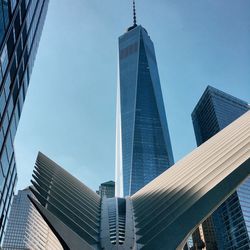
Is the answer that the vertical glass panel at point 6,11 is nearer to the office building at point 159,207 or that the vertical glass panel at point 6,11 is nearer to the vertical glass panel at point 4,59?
the vertical glass panel at point 4,59

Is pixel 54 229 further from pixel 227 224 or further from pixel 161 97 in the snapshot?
pixel 161 97

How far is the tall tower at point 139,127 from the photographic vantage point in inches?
6235

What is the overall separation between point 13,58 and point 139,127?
14790 centimetres

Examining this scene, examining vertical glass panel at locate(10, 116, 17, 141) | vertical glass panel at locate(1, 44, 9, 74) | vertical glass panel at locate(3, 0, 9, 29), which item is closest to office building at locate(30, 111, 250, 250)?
vertical glass panel at locate(10, 116, 17, 141)

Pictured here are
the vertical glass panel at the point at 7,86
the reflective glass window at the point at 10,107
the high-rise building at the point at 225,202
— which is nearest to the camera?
the vertical glass panel at the point at 7,86

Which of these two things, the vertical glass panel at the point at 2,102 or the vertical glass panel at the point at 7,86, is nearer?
the vertical glass panel at the point at 2,102

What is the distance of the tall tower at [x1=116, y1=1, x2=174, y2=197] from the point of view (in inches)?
6235

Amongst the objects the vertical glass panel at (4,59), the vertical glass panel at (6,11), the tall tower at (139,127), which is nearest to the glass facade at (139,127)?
the tall tower at (139,127)

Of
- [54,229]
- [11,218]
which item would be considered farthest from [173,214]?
[11,218]

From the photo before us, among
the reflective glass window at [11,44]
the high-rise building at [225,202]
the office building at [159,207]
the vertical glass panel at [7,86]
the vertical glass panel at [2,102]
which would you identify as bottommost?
the office building at [159,207]

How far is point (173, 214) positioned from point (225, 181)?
4.49 metres

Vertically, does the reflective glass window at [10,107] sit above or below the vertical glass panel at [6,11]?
below

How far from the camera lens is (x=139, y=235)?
90.9ft

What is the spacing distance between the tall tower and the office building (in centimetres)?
11831
